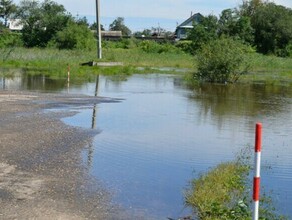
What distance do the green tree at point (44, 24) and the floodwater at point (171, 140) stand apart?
43650 millimetres

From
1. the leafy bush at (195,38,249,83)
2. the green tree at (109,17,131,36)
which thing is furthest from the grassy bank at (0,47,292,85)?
the green tree at (109,17,131,36)

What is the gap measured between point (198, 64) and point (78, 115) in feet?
67.4

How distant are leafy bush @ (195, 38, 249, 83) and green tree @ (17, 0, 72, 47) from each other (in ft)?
121

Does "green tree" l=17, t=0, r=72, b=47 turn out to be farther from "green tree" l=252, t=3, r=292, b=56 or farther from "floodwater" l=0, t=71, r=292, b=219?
"floodwater" l=0, t=71, r=292, b=219

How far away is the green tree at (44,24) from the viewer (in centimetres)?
7050

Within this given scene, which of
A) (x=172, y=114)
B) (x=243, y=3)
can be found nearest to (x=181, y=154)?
(x=172, y=114)

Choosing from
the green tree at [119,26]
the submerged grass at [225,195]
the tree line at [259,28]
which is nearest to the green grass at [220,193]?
the submerged grass at [225,195]

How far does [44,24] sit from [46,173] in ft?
214

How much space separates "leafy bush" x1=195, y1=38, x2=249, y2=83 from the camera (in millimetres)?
35188

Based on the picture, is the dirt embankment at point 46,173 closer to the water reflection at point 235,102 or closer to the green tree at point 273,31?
the water reflection at point 235,102

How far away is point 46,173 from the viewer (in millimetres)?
9492

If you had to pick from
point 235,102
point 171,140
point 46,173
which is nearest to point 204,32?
point 235,102

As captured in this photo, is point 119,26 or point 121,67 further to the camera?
point 119,26

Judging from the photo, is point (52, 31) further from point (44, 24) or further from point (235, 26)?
point (235, 26)
